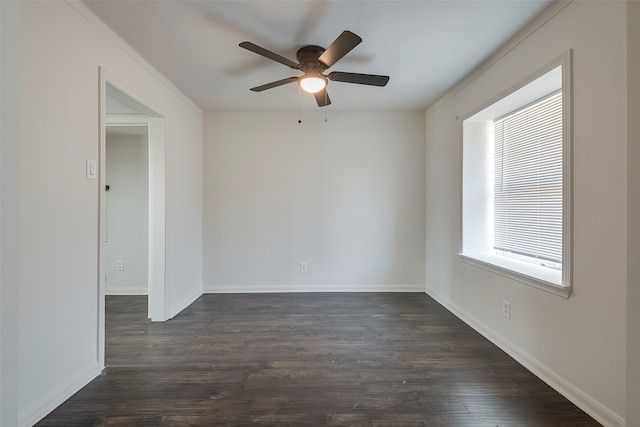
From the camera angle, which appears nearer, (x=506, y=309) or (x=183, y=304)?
(x=506, y=309)

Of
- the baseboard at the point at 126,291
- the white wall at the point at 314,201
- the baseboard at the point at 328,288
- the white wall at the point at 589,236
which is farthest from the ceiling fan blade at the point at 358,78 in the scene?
the baseboard at the point at 126,291

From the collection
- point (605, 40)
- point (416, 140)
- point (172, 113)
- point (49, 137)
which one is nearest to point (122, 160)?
point (172, 113)

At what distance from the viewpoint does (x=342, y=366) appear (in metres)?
1.94

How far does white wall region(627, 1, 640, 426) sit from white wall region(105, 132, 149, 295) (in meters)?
4.38

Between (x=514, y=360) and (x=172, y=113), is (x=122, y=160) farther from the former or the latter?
(x=514, y=360)

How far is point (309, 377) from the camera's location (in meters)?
1.82

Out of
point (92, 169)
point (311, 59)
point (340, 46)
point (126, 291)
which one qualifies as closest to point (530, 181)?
point (340, 46)

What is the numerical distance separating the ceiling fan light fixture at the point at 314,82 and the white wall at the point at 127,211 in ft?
8.88

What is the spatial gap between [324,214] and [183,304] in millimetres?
2002

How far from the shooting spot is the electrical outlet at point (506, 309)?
211 centimetres

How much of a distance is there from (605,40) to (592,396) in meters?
1.92

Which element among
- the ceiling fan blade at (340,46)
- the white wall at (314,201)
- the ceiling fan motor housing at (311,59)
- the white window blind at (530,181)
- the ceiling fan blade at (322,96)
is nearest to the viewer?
the ceiling fan blade at (340,46)

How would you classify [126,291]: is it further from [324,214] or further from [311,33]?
[311,33]

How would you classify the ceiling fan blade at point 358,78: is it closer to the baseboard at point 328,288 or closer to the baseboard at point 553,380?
the baseboard at point 553,380
